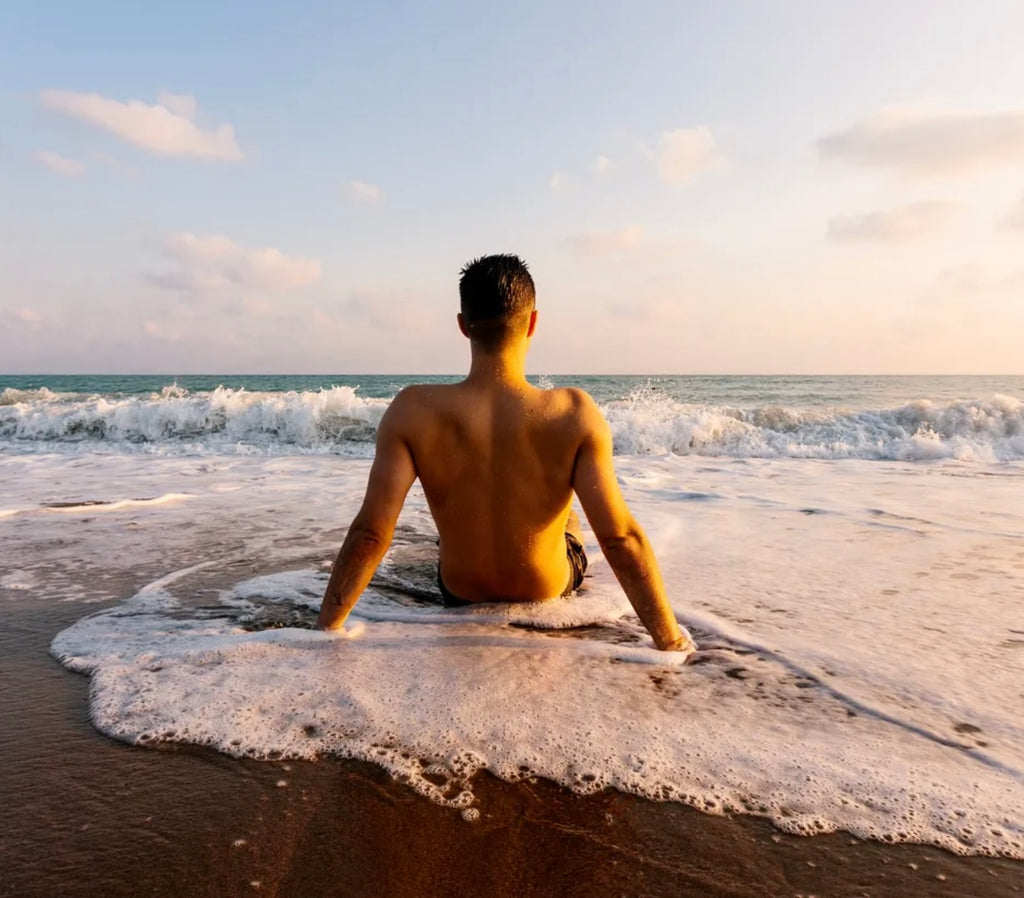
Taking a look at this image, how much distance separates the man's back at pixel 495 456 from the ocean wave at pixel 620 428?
945 cm

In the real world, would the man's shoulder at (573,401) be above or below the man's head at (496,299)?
below

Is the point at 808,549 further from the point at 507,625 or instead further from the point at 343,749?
the point at 343,749

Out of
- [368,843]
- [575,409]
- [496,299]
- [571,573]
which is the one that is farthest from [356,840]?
[571,573]

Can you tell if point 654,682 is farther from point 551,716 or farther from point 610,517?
point 610,517

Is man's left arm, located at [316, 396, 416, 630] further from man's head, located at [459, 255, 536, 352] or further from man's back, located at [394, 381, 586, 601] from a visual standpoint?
man's head, located at [459, 255, 536, 352]

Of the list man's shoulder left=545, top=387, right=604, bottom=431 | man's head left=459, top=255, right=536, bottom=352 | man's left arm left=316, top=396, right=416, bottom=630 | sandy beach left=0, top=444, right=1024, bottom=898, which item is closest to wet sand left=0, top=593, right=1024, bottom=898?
sandy beach left=0, top=444, right=1024, bottom=898

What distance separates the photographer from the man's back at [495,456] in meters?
2.54

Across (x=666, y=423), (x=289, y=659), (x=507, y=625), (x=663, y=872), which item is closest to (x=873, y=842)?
(x=663, y=872)

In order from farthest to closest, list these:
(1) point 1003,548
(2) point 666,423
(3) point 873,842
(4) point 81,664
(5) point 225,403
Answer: (5) point 225,403 → (2) point 666,423 → (1) point 1003,548 → (4) point 81,664 → (3) point 873,842

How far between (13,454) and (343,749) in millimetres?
12423

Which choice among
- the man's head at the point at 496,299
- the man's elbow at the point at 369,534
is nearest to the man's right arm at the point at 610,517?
the man's head at the point at 496,299

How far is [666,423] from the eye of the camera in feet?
43.4

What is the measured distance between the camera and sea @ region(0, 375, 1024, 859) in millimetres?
1945

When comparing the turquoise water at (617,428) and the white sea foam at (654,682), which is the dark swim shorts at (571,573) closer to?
the white sea foam at (654,682)
